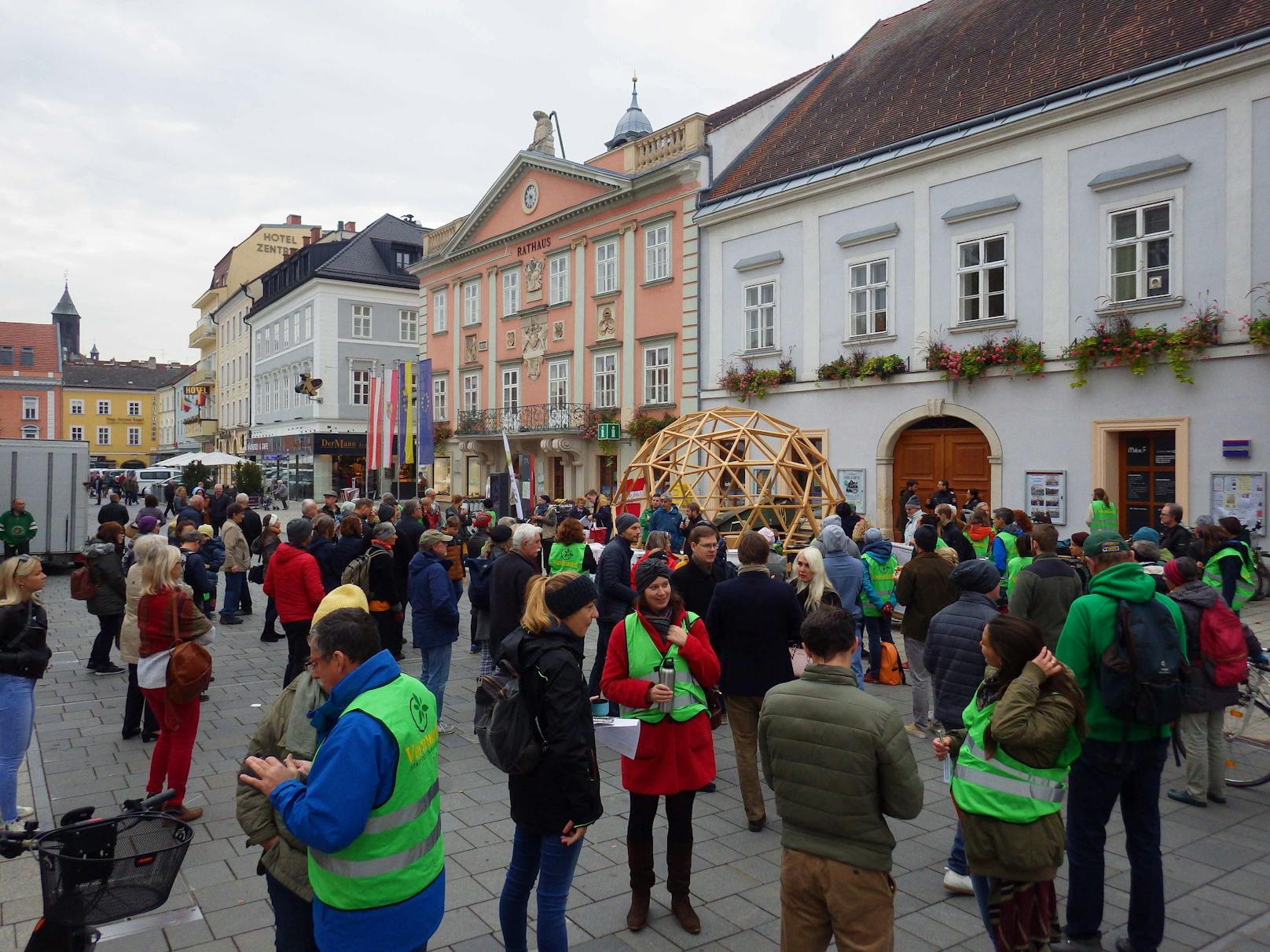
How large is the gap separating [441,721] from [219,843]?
2686mm

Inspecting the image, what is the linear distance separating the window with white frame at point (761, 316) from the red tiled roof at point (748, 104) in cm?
510

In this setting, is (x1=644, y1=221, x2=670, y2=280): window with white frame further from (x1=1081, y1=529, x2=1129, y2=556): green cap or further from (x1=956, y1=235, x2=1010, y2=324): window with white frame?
(x1=1081, y1=529, x2=1129, y2=556): green cap

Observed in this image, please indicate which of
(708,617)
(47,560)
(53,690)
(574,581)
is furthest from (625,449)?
(574,581)

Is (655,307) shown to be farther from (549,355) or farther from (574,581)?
(574,581)

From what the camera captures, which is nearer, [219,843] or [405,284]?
[219,843]

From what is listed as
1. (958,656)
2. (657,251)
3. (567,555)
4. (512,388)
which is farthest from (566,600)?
(512,388)

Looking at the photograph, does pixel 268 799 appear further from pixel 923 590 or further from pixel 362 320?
pixel 362 320

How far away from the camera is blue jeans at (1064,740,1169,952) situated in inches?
160

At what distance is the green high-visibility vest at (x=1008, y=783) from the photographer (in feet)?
11.3

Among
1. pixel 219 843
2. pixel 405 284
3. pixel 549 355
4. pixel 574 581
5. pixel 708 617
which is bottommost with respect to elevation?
pixel 219 843

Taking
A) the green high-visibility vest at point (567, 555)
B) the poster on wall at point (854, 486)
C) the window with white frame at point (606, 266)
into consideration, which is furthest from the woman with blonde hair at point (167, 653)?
the window with white frame at point (606, 266)

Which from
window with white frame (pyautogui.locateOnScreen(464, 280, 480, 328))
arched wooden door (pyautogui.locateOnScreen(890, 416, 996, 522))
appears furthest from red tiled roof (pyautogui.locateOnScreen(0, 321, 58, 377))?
arched wooden door (pyautogui.locateOnScreen(890, 416, 996, 522))

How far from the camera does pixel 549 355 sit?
29.9 metres

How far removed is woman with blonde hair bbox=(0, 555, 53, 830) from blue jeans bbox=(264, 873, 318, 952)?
10.1 ft
